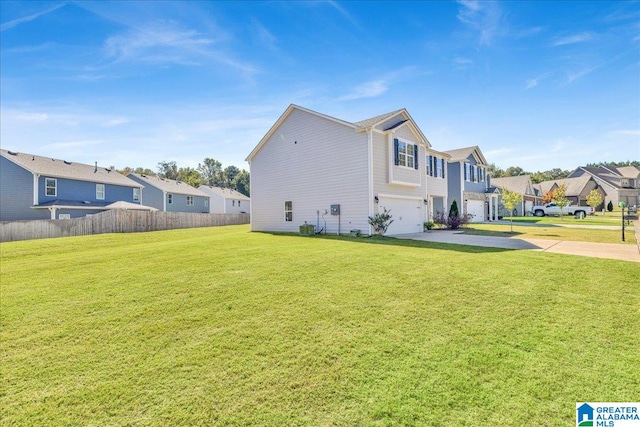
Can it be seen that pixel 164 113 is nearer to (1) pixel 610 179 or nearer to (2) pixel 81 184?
(2) pixel 81 184

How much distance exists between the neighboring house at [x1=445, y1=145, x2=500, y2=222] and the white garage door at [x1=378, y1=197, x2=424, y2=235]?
795 cm

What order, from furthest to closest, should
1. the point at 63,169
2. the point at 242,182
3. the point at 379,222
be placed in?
the point at 242,182
the point at 63,169
the point at 379,222

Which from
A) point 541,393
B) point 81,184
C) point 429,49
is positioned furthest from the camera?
point 81,184

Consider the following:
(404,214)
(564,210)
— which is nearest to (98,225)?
(404,214)

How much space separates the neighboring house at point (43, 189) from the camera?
2209 centimetres

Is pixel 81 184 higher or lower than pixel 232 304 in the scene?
higher

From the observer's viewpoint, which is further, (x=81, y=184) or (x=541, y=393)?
(x=81, y=184)

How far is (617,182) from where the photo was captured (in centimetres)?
5094

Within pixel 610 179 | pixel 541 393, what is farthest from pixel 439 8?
pixel 610 179

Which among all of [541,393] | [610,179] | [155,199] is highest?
[610,179]

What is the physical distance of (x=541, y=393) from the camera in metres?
2.71

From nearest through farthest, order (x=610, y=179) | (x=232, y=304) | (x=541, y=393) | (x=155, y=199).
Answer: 1. (x=541, y=393)
2. (x=232, y=304)
3. (x=155, y=199)
4. (x=610, y=179)

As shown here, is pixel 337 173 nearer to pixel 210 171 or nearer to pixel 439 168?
pixel 439 168

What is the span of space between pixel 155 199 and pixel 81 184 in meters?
8.73
